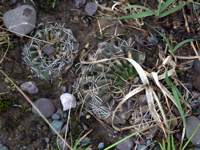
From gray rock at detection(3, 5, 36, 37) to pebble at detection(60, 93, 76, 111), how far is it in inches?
42.1

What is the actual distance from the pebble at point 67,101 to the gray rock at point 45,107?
180 millimetres

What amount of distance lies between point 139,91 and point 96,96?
21.4 inches

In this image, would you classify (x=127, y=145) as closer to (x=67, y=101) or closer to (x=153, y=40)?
(x=67, y=101)

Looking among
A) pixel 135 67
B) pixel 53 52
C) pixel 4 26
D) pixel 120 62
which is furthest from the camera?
pixel 4 26

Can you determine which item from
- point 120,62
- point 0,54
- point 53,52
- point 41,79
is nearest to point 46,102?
point 41,79

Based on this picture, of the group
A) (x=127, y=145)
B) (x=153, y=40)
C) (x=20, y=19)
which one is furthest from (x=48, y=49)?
(x=127, y=145)

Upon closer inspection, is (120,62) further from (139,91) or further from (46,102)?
(46,102)

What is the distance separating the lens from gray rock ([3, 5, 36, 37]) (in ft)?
8.32

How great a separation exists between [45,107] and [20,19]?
1283mm

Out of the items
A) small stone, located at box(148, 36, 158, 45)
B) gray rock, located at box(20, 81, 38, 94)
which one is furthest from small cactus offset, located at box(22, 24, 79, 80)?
small stone, located at box(148, 36, 158, 45)

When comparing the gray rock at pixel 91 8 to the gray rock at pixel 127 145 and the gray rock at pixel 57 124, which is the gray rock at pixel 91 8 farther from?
the gray rock at pixel 127 145

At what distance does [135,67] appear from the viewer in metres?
2.18

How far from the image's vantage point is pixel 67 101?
2.53m

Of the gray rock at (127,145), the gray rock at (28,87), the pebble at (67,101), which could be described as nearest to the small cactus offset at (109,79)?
the pebble at (67,101)
